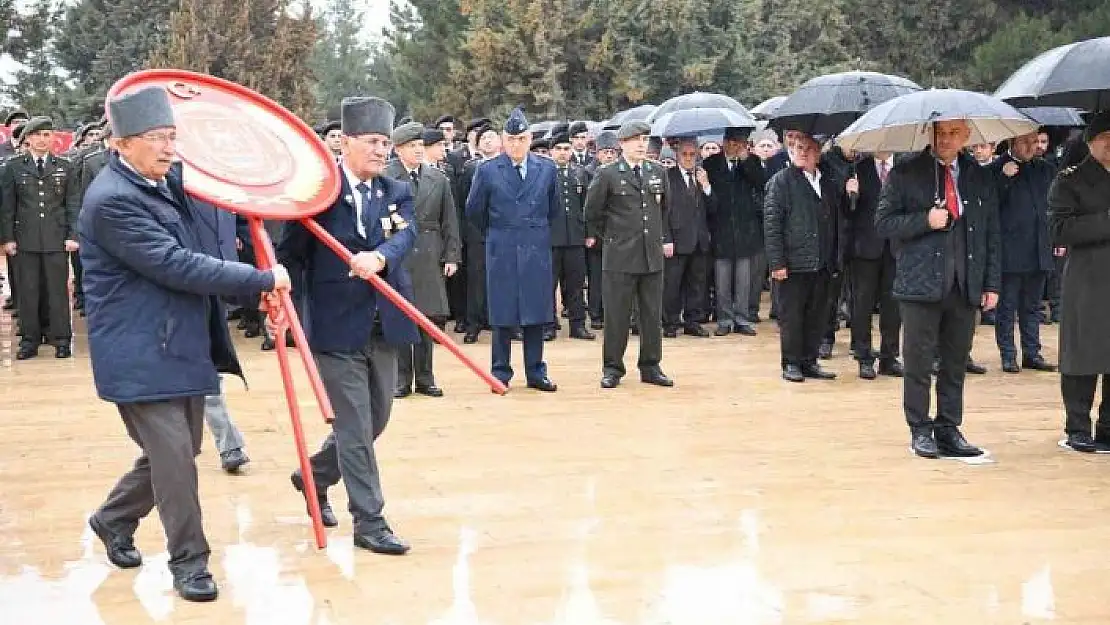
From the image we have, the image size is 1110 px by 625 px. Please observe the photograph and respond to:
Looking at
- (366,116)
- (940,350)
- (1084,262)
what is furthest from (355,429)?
(1084,262)

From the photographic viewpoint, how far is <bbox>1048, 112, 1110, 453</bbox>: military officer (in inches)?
304

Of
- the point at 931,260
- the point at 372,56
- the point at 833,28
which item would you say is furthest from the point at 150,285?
the point at 372,56

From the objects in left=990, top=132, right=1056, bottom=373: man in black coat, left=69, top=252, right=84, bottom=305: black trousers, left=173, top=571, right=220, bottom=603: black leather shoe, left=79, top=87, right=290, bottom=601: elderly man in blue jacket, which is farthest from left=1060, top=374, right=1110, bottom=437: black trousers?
left=69, top=252, right=84, bottom=305: black trousers

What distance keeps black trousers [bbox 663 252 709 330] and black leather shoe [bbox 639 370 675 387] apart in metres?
2.92

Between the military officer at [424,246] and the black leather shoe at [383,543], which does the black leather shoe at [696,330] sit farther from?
the black leather shoe at [383,543]

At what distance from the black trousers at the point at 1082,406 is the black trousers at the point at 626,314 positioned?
10.0ft

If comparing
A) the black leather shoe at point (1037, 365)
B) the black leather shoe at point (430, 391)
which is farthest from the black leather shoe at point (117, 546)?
the black leather shoe at point (1037, 365)

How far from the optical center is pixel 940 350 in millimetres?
7879

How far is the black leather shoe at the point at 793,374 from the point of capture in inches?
417

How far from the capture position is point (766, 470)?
298 inches

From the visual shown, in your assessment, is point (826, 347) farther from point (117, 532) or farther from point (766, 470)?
point (117, 532)

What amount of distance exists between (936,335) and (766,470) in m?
1.10

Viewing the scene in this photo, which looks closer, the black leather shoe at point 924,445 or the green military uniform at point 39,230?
the black leather shoe at point 924,445

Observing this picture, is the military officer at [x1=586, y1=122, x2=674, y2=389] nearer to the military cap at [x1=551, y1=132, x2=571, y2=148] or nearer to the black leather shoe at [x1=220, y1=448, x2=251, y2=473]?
the black leather shoe at [x1=220, y1=448, x2=251, y2=473]
